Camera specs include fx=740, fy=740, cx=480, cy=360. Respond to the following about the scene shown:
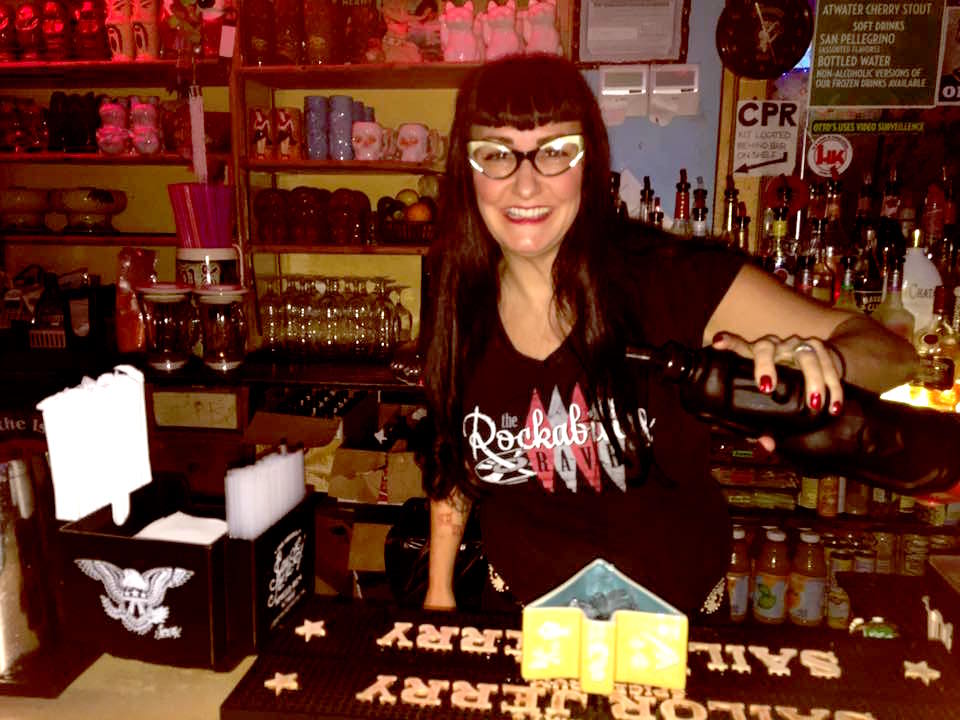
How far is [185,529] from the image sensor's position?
1.11 metres

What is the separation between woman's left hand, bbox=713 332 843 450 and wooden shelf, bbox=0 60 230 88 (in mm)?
2731

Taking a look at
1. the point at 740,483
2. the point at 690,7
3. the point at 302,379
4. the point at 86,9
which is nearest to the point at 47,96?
the point at 86,9

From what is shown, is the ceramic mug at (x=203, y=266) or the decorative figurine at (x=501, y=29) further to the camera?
the ceramic mug at (x=203, y=266)

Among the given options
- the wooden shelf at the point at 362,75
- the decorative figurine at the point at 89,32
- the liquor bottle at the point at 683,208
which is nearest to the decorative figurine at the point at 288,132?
the wooden shelf at the point at 362,75

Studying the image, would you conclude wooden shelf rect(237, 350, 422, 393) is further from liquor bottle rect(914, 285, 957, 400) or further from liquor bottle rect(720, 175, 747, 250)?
liquor bottle rect(914, 285, 957, 400)

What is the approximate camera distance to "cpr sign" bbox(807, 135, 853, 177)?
308cm

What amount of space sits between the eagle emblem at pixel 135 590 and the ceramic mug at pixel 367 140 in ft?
7.34

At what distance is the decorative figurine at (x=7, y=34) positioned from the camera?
10.2 ft

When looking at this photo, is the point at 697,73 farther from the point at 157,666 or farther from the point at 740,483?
the point at 157,666

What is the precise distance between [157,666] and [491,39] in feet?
7.92

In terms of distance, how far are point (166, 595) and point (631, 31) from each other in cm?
283

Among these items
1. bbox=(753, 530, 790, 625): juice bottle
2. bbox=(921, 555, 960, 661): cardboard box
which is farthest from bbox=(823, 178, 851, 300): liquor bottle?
bbox=(921, 555, 960, 661): cardboard box

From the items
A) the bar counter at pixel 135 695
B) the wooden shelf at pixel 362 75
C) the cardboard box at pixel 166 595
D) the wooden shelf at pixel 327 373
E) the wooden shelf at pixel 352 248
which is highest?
the wooden shelf at pixel 362 75

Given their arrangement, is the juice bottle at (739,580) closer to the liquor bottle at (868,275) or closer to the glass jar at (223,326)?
the liquor bottle at (868,275)
